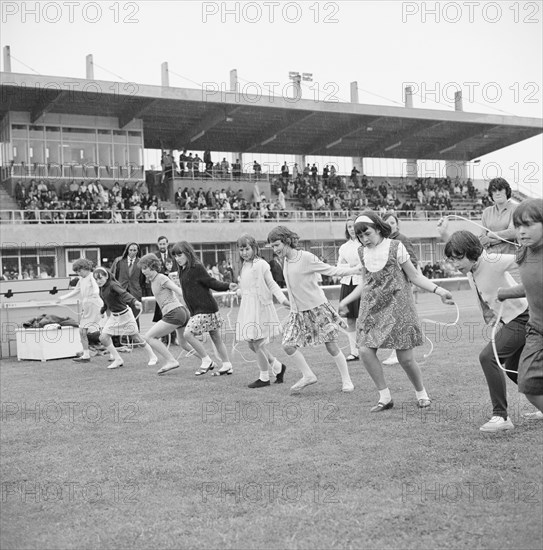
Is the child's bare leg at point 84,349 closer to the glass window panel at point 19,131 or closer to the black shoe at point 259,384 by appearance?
the black shoe at point 259,384

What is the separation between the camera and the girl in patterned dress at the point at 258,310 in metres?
8.99

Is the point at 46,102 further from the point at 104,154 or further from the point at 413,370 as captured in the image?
the point at 413,370

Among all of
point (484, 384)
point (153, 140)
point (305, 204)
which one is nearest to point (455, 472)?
point (484, 384)

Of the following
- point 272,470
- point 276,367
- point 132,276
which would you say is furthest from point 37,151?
point 272,470

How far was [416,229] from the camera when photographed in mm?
43250

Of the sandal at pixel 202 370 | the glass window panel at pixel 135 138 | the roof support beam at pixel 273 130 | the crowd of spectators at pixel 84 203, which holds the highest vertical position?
the roof support beam at pixel 273 130

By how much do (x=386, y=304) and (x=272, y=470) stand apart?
2.25 metres

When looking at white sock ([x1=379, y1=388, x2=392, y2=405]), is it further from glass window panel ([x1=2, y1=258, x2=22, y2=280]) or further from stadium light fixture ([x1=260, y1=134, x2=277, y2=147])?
stadium light fixture ([x1=260, y1=134, x2=277, y2=147])

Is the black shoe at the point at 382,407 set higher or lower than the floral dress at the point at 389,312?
lower

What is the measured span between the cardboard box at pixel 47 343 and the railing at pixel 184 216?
20.0 m

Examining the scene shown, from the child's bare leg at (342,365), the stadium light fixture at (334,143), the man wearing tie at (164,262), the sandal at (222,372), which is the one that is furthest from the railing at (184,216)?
the child's bare leg at (342,365)

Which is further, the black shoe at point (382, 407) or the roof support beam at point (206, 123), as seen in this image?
the roof support beam at point (206, 123)

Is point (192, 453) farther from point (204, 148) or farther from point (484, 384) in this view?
point (204, 148)

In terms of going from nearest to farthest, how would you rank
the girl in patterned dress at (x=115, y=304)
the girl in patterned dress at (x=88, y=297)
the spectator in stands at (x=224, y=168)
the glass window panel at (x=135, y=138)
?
the girl in patterned dress at (x=115, y=304) < the girl in patterned dress at (x=88, y=297) < the glass window panel at (x=135, y=138) < the spectator in stands at (x=224, y=168)
